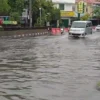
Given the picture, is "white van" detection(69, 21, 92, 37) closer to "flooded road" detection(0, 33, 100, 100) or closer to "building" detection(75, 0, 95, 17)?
"flooded road" detection(0, 33, 100, 100)

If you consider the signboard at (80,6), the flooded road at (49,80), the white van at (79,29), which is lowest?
the white van at (79,29)

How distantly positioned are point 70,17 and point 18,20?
30392 mm

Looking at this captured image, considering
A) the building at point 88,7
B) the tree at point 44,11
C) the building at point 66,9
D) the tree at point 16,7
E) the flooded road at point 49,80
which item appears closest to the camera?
the flooded road at point 49,80

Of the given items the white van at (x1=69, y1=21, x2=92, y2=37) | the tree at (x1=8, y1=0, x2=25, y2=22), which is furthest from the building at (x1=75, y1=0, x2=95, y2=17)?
the white van at (x1=69, y1=21, x2=92, y2=37)

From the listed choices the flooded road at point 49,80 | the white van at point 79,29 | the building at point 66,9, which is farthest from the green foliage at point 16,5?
the flooded road at point 49,80

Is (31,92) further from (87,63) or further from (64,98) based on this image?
(87,63)

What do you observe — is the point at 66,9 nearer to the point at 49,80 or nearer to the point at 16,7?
the point at 16,7

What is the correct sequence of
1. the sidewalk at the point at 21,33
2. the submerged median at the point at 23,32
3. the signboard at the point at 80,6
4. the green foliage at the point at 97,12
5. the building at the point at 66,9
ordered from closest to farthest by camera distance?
the sidewalk at the point at 21,33
the submerged median at the point at 23,32
the building at the point at 66,9
the signboard at the point at 80,6
the green foliage at the point at 97,12

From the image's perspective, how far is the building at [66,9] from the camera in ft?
291

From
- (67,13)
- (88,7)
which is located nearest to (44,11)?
(67,13)

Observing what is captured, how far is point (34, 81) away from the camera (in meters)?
12.6

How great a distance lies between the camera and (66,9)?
89438 millimetres

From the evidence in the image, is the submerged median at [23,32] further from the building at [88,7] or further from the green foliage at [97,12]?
the building at [88,7]

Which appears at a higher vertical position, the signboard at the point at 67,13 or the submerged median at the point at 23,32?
the signboard at the point at 67,13
